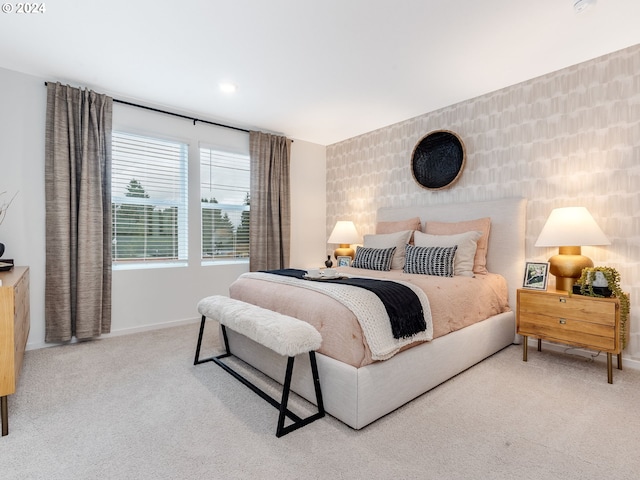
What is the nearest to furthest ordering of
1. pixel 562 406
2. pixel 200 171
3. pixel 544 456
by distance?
1. pixel 544 456
2. pixel 562 406
3. pixel 200 171

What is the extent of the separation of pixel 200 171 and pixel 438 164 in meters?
2.81

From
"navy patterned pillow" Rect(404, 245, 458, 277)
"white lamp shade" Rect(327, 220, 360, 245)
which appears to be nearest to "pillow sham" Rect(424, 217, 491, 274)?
"navy patterned pillow" Rect(404, 245, 458, 277)

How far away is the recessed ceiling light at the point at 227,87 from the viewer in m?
3.25

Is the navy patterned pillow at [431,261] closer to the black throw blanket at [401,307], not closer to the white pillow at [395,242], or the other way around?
the white pillow at [395,242]

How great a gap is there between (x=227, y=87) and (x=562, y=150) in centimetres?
313

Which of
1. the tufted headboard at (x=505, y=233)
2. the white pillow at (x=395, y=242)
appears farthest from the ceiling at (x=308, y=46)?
the white pillow at (x=395, y=242)

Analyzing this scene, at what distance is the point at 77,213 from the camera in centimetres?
320

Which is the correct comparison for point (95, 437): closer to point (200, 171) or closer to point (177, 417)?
point (177, 417)

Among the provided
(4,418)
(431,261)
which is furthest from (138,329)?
(431,261)

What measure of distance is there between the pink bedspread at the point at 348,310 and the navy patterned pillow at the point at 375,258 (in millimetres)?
579

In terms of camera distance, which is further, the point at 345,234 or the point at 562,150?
the point at 345,234

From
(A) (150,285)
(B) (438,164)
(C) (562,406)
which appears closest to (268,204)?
(A) (150,285)

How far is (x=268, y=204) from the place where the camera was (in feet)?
15.0

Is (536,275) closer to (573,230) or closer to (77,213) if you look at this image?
(573,230)
